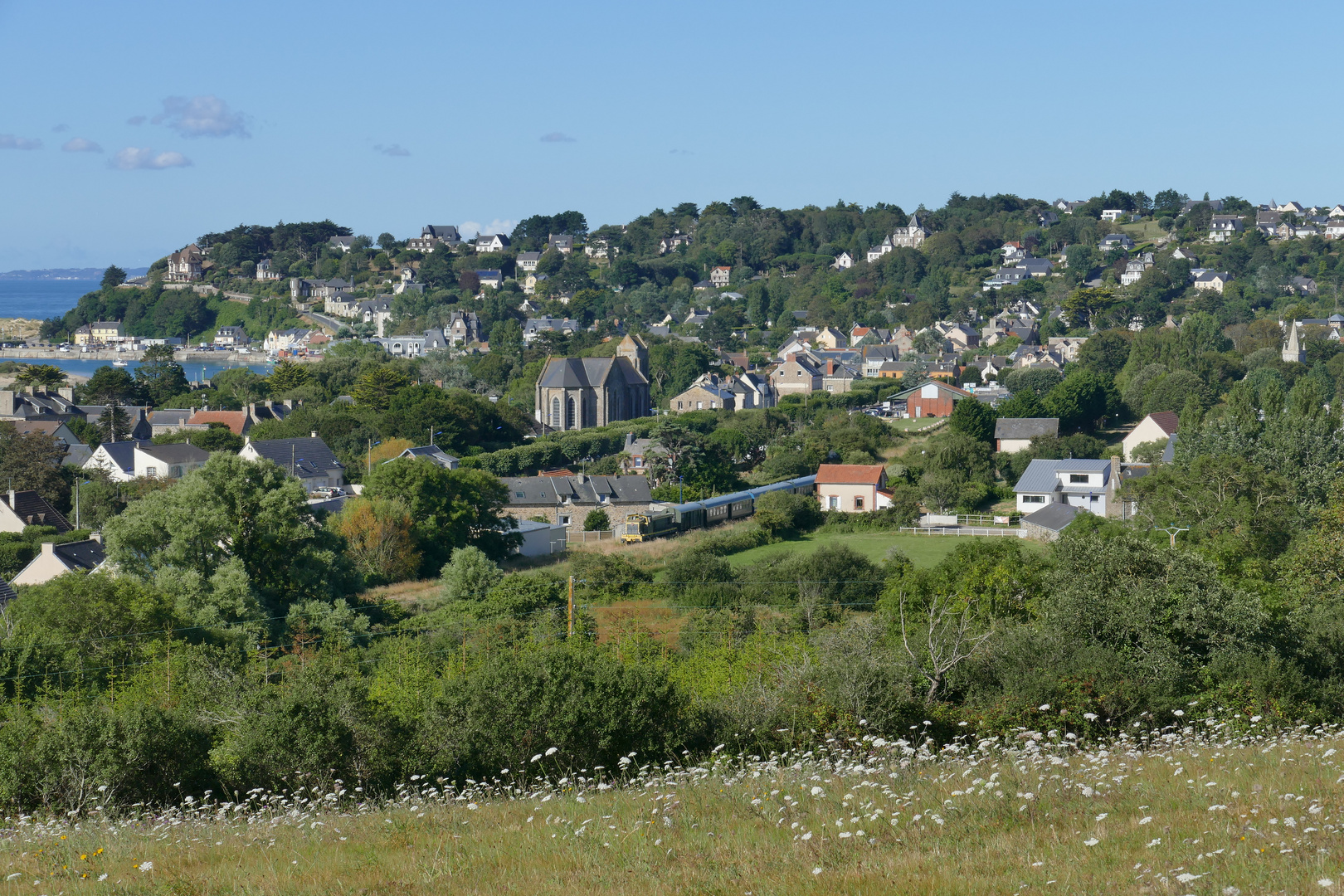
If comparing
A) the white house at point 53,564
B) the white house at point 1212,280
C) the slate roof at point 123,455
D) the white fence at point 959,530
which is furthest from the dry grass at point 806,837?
the white house at point 1212,280

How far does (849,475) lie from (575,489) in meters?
9.38

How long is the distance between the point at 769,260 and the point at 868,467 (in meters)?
106

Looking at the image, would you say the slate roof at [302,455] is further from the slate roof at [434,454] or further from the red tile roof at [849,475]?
the red tile roof at [849,475]

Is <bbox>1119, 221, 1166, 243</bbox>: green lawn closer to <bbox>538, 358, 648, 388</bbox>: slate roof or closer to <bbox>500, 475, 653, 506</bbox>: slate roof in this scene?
<bbox>538, 358, 648, 388</bbox>: slate roof

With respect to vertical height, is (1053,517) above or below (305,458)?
below

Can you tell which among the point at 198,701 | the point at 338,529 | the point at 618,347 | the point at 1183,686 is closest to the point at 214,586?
the point at 338,529

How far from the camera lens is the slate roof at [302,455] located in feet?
147

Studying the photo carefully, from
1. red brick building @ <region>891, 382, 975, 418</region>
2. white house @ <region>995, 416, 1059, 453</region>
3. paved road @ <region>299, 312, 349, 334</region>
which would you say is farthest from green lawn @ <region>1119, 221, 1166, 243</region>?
white house @ <region>995, 416, 1059, 453</region>

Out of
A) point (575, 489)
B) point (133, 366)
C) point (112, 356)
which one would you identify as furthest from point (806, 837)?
point (112, 356)

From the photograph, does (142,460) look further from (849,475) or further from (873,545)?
(873,545)

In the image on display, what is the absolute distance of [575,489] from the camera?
41.7 m

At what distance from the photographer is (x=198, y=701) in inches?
524

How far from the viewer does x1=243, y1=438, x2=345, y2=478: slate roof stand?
44.9 m

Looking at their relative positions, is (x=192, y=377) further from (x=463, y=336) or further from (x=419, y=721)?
(x=419, y=721)
